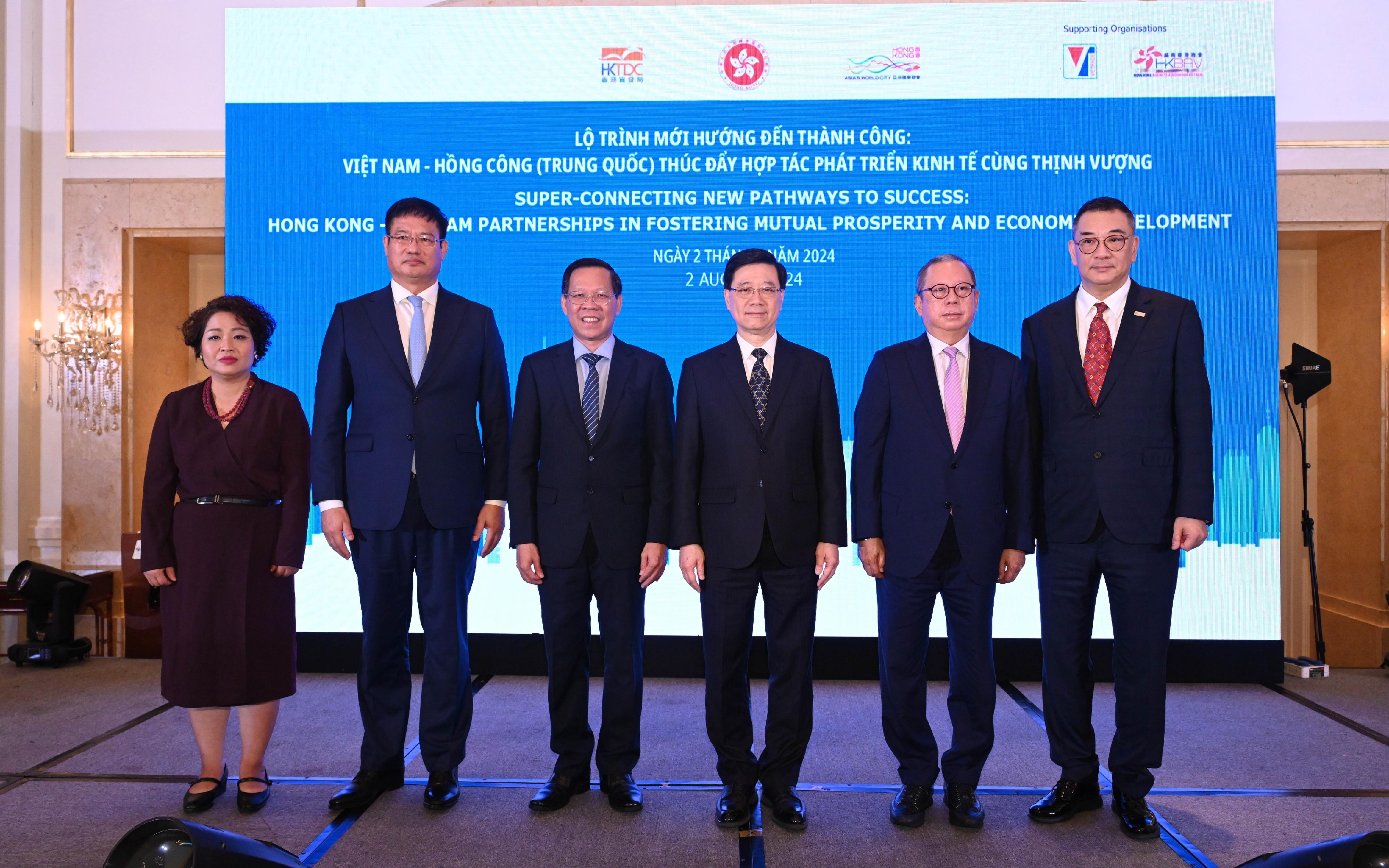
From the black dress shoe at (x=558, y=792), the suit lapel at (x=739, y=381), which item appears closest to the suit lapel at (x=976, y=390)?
the suit lapel at (x=739, y=381)

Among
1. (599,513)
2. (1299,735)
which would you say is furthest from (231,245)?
(1299,735)

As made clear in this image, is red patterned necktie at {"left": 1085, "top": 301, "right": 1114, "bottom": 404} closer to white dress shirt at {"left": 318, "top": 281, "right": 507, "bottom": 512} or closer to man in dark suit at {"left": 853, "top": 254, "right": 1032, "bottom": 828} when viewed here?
man in dark suit at {"left": 853, "top": 254, "right": 1032, "bottom": 828}

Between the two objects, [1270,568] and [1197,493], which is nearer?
[1197,493]

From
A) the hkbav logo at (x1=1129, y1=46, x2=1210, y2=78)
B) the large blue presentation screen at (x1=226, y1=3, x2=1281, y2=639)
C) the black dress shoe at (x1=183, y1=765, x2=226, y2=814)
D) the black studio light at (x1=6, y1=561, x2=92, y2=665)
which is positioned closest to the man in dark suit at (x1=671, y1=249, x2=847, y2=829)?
the black dress shoe at (x1=183, y1=765, x2=226, y2=814)

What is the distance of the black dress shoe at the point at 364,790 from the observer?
8.42 ft

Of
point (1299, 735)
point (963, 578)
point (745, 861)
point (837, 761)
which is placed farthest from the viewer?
point (1299, 735)

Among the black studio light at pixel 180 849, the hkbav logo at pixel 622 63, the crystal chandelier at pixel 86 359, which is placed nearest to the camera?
the black studio light at pixel 180 849

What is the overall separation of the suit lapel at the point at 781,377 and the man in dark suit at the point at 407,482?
0.85 metres

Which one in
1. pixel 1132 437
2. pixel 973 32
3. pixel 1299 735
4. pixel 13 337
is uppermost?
pixel 973 32

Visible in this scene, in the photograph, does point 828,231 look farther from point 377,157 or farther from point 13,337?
point 13,337

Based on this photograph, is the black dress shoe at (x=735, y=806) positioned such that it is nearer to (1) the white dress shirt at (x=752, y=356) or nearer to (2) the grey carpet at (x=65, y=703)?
(1) the white dress shirt at (x=752, y=356)

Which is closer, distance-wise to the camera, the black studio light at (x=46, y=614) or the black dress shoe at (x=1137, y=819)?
the black dress shoe at (x=1137, y=819)

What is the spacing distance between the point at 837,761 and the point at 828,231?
8.12ft

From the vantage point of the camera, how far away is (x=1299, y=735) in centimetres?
Result: 343
